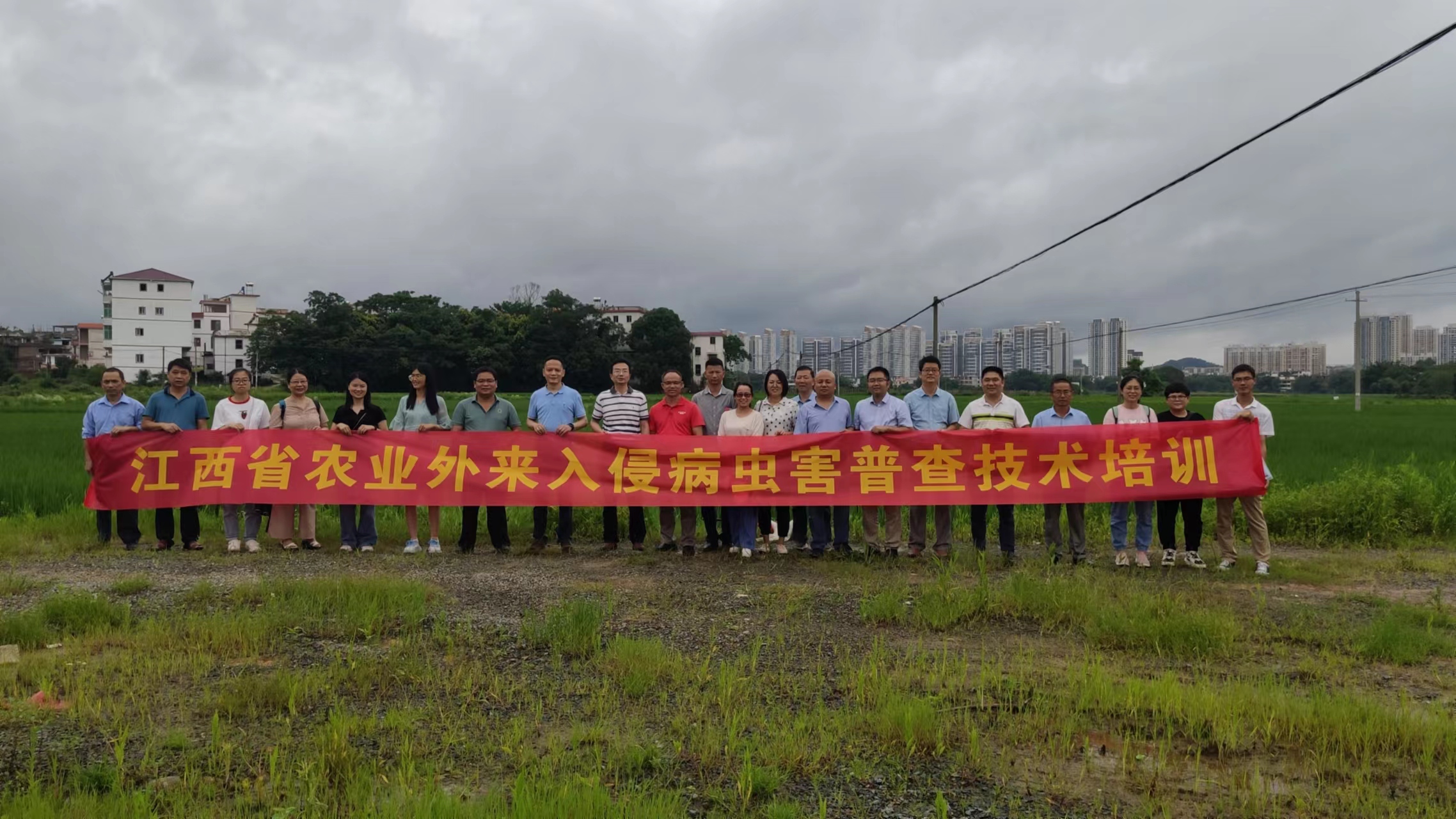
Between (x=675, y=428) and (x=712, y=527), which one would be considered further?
(x=712, y=527)

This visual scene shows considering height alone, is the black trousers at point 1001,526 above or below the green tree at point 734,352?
below

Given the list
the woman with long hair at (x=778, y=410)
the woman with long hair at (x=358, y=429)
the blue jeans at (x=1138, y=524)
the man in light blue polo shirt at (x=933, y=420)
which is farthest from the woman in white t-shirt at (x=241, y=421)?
the blue jeans at (x=1138, y=524)

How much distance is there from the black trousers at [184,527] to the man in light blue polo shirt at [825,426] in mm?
5185

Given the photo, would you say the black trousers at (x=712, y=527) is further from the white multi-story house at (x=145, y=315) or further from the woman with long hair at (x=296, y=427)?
the white multi-story house at (x=145, y=315)

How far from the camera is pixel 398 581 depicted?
218 inches

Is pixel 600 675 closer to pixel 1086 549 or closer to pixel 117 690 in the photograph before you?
pixel 117 690

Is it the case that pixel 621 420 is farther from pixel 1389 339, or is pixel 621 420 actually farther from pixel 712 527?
pixel 1389 339

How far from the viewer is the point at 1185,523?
673 cm

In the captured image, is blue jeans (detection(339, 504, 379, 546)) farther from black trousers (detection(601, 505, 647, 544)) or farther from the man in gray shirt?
the man in gray shirt

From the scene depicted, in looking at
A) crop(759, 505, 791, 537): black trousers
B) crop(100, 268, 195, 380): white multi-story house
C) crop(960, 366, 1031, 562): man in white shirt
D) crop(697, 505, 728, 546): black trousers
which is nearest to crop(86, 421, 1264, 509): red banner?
crop(960, 366, 1031, 562): man in white shirt

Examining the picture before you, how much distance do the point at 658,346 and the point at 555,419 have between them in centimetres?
5184

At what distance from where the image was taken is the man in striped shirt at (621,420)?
7.30 meters

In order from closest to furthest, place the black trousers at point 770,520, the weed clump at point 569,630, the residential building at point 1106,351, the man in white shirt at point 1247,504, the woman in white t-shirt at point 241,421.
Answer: the weed clump at point 569,630
the man in white shirt at point 1247,504
the woman in white t-shirt at point 241,421
the black trousers at point 770,520
the residential building at point 1106,351

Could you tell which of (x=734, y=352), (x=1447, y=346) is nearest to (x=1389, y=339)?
(x=1447, y=346)
